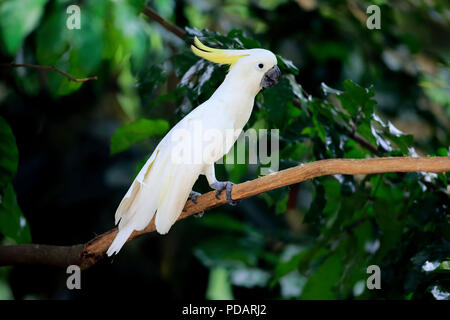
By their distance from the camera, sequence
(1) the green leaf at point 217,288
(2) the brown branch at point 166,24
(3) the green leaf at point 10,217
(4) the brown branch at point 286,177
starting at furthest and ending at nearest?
(1) the green leaf at point 217,288, (2) the brown branch at point 166,24, (3) the green leaf at point 10,217, (4) the brown branch at point 286,177

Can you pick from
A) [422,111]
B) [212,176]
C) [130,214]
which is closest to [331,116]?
[212,176]

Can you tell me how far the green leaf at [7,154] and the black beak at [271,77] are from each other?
0.78 metres

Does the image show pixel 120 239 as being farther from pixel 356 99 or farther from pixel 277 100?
pixel 356 99

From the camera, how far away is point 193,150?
1.22 metres

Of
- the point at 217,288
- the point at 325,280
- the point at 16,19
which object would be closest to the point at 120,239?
the point at 16,19

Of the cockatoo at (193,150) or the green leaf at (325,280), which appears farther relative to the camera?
the green leaf at (325,280)

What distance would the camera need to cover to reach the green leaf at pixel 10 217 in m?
1.58

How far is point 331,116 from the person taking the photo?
5.33ft

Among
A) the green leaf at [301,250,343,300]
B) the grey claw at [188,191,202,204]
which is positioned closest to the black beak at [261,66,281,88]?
the grey claw at [188,191,202,204]

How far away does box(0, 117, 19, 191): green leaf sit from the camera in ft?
4.97

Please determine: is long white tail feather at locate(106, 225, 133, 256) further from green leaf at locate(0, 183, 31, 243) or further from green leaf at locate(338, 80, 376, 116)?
green leaf at locate(338, 80, 376, 116)

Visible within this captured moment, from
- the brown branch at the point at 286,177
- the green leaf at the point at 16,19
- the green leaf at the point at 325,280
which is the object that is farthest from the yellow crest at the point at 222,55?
the green leaf at the point at 325,280

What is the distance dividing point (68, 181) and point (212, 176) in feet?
6.39

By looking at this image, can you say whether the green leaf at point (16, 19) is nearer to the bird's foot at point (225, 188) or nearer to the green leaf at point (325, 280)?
the bird's foot at point (225, 188)
